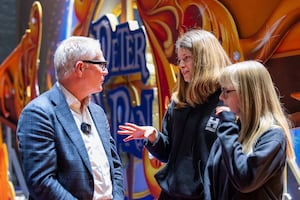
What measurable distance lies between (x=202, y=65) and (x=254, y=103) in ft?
1.52

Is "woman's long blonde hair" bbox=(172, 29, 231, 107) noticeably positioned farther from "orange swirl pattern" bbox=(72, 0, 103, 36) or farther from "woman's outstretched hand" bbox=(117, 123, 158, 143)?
"orange swirl pattern" bbox=(72, 0, 103, 36)

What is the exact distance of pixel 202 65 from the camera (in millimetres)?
2539

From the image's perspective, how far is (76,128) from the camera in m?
2.33

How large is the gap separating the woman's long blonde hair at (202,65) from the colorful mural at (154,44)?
1.35 ft

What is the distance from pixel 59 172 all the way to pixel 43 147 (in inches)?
5.5

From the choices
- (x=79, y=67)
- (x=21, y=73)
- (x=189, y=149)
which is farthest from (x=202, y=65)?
(x=21, y=73)

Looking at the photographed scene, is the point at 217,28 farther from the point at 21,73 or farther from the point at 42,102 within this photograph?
the point at 21,73

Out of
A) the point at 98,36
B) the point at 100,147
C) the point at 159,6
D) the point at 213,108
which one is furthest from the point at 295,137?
the point at 98,36

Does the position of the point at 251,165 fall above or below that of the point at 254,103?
below

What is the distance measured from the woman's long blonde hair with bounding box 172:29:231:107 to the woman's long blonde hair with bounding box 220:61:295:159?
34 cm

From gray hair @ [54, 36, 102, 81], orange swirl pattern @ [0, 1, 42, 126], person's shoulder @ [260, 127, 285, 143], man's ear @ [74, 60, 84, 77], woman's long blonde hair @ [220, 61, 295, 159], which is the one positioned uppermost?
gray hair @ [54, 36, 102, 81]

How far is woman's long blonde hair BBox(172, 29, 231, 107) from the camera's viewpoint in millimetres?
2529

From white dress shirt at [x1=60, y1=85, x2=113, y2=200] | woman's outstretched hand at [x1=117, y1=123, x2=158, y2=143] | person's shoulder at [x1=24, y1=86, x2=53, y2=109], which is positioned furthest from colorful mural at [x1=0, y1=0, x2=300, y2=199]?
person's shoulder at [x1=24, y1=86, x2=53, y2=109]

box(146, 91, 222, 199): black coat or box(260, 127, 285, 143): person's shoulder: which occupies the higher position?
box(260, 127, 285, 143): person's shoulder
